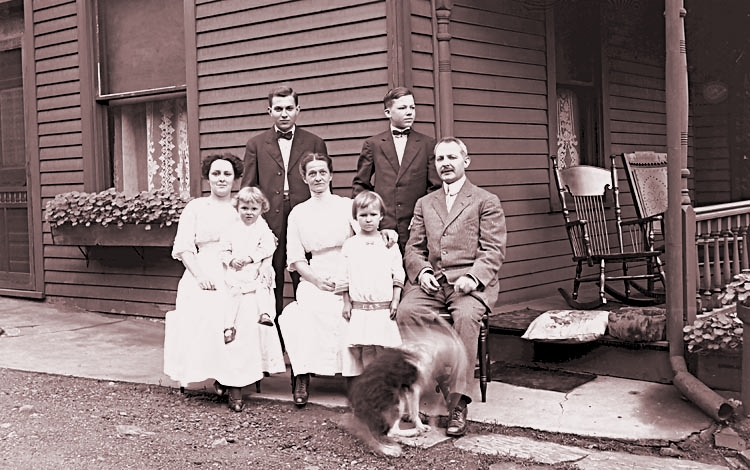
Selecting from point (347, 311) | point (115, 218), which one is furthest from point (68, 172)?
point (347, 311)

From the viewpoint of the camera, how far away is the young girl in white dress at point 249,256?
192 inches

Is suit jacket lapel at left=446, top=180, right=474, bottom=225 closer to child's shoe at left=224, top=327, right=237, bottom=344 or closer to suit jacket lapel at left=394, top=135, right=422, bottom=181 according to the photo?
suit jacket lapel at left=394, top=135, right=422, bottom=181

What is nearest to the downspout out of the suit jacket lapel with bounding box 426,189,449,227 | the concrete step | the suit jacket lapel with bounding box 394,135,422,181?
the concrete step

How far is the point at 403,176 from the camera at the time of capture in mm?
5078

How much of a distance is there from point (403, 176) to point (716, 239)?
1.94 meters

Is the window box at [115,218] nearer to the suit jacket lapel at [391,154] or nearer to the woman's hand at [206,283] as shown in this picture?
the woman's hand at [206,283]

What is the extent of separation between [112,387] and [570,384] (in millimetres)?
2846

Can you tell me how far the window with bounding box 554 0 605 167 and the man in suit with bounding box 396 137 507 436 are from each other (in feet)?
9.11

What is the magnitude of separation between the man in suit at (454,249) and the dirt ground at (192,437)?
696 millimetres

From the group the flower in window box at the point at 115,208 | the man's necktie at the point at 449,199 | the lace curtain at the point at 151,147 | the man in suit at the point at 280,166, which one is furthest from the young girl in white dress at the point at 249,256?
the lace curtain at the point at 151,147

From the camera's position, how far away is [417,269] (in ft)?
15.4

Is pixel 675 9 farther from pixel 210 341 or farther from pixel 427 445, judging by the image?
pixel 210 341

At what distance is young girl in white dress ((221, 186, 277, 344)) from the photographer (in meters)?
4.87

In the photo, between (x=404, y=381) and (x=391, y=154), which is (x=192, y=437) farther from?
(x=391, y=154)
